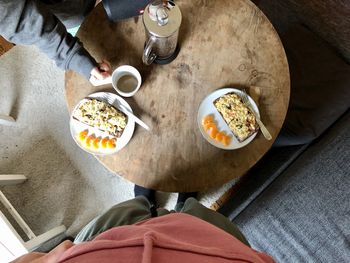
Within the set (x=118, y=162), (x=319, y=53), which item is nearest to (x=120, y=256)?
(x=118, y=162)

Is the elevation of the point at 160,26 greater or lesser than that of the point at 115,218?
greater

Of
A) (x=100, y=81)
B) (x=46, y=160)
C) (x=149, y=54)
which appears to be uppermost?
(x=149, y=54)

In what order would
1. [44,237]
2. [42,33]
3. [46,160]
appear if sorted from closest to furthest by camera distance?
[42,33] < [44,237] < [46,160]

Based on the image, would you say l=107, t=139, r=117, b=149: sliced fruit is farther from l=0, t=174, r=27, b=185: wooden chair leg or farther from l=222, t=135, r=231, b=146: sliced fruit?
l=0, t=174, r=27, b=185: wooden chair leg

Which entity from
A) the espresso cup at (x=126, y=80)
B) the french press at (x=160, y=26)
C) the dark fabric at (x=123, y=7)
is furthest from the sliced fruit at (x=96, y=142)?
the dark fabric at (x=123, y=7)

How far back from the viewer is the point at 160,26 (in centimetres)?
86

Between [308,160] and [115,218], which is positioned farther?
[308,160]

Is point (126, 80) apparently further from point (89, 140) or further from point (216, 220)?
point (216, 220)

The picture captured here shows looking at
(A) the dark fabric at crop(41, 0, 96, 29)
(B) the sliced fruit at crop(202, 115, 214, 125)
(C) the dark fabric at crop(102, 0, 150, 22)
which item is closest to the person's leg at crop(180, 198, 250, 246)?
(B) the sliced fruit at crop(202, 115, 214, 125)

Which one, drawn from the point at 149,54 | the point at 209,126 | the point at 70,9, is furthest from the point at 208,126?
the point at 70,9

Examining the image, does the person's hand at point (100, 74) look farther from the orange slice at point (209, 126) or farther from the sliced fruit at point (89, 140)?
the orange slice at point (209, 126)

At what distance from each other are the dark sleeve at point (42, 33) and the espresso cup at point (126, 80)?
70 mm

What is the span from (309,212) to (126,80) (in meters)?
0.68

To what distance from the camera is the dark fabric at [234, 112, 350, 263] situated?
1047mm
